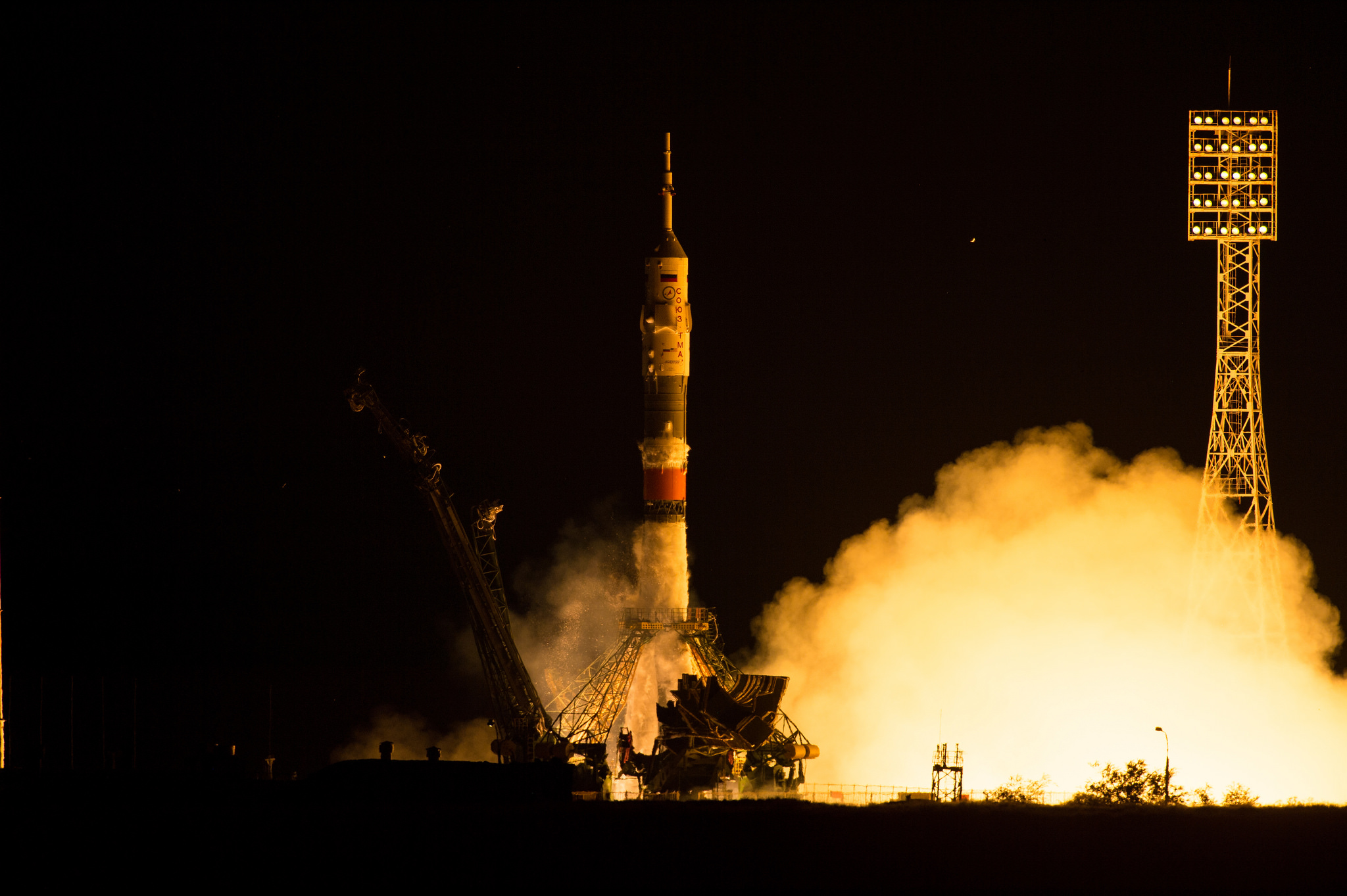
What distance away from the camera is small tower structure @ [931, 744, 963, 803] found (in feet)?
161

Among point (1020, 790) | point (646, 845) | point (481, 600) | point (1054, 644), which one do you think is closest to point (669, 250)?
point (481, 600)

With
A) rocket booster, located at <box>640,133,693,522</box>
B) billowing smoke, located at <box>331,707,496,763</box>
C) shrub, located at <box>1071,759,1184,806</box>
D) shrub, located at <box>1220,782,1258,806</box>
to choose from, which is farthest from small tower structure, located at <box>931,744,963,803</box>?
billowing smoke, located at <box>331,707,496,763</box>

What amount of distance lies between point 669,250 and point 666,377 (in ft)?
11.5

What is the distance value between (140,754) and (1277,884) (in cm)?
5580

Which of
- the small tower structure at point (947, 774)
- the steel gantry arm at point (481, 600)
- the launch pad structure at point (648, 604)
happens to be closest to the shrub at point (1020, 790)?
the small tower structure at point (947, 774)

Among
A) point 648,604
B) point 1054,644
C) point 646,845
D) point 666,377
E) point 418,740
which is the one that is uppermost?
point 666,377

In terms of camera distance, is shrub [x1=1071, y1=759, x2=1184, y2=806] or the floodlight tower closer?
shrub [x1=1071, y1=759, x2=1184, y2=806]

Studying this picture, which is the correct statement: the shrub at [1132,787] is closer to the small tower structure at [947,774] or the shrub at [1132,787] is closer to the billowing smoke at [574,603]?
the small tower structure at [947,774]

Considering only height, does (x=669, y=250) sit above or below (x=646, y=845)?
above

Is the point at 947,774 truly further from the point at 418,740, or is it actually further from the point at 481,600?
the point at 418,740

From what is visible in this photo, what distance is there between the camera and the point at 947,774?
177 feet

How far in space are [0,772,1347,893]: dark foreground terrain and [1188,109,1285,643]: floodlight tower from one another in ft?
55.9

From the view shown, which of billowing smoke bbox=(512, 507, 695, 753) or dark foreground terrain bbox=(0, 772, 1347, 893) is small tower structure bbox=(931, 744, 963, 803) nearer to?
billowing smoke bbox=(512, 507, 695, 753)

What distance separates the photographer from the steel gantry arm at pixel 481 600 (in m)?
53.4
